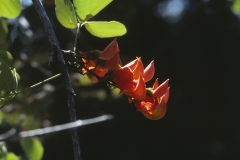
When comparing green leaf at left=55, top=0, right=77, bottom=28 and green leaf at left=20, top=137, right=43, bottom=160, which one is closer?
green leaf at left=55, top=0, right=77, bottom=28

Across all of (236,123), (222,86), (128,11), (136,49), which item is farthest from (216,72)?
(128,11)

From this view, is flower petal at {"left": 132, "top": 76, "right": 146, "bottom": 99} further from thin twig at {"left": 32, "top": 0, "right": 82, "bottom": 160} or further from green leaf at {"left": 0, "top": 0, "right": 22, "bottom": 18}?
green leaf at {"left": 0, "top": 0, "right": 22, "bottom": 18}

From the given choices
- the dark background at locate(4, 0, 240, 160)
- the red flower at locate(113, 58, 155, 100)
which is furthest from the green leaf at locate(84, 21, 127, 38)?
the dark background at locate(4, 0, 240, 160)

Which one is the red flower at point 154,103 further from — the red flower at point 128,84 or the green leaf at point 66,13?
the green leaf at point 66,13

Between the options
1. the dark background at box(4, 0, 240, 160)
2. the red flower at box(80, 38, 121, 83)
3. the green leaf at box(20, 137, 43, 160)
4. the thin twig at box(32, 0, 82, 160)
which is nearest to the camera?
the thin twig at box(32, 0, 82, 160)

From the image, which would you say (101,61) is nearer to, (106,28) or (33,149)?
(106,28)

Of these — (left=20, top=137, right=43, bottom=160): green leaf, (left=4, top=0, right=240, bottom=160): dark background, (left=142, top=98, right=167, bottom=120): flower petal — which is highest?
(left=142, top=98, right=167, bottom=120): flower petal

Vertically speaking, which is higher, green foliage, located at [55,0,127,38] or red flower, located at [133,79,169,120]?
green foliage, located at [55,0,127,38]
